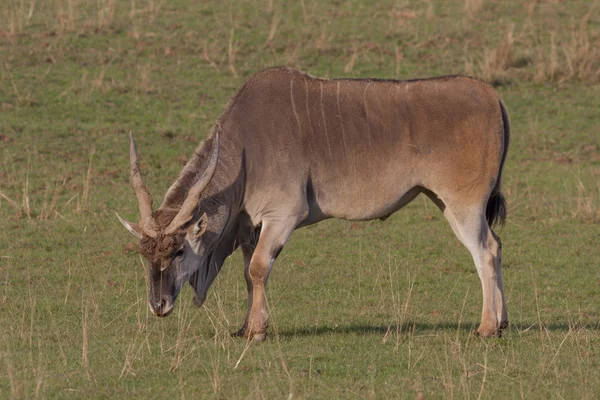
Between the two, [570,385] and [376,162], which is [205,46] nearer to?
[376,162]

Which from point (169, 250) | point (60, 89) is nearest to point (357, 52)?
point (60, 89)

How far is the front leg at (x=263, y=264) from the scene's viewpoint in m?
7.90

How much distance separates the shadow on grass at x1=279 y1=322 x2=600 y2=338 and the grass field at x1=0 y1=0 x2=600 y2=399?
0.03 meters

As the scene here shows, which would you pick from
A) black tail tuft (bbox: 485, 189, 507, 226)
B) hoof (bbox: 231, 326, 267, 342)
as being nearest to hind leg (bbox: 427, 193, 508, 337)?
black tail tuft (bbox: 485, 189, 507, 226)

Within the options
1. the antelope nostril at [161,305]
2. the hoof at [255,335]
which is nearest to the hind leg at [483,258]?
the hoof at [255,335]

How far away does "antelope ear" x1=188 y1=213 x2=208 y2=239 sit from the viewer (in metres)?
7.59

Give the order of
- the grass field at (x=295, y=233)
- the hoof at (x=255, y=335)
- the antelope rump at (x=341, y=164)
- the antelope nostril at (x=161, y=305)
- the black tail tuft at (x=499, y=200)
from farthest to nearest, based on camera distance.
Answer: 1. the black tail tuft at (x=499, y=200)
2. the antelope rump at (x=341, y=164)
3. the hoof at (x=255, y=335)
4. the antelope nostril at (x=161, y=305)
5. the grass field at (x=295, y=233)

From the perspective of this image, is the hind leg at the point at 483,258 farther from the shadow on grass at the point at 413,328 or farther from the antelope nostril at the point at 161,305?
the antelope nostril at the point at 161,305

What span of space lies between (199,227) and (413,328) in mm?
1619

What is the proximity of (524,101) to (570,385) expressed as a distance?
983 cm

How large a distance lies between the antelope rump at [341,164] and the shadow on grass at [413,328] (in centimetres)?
27

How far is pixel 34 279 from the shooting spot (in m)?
9.83

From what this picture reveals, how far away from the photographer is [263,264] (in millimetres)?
7922

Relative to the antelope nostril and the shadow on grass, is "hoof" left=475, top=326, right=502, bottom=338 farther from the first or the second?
the antelope nostril
